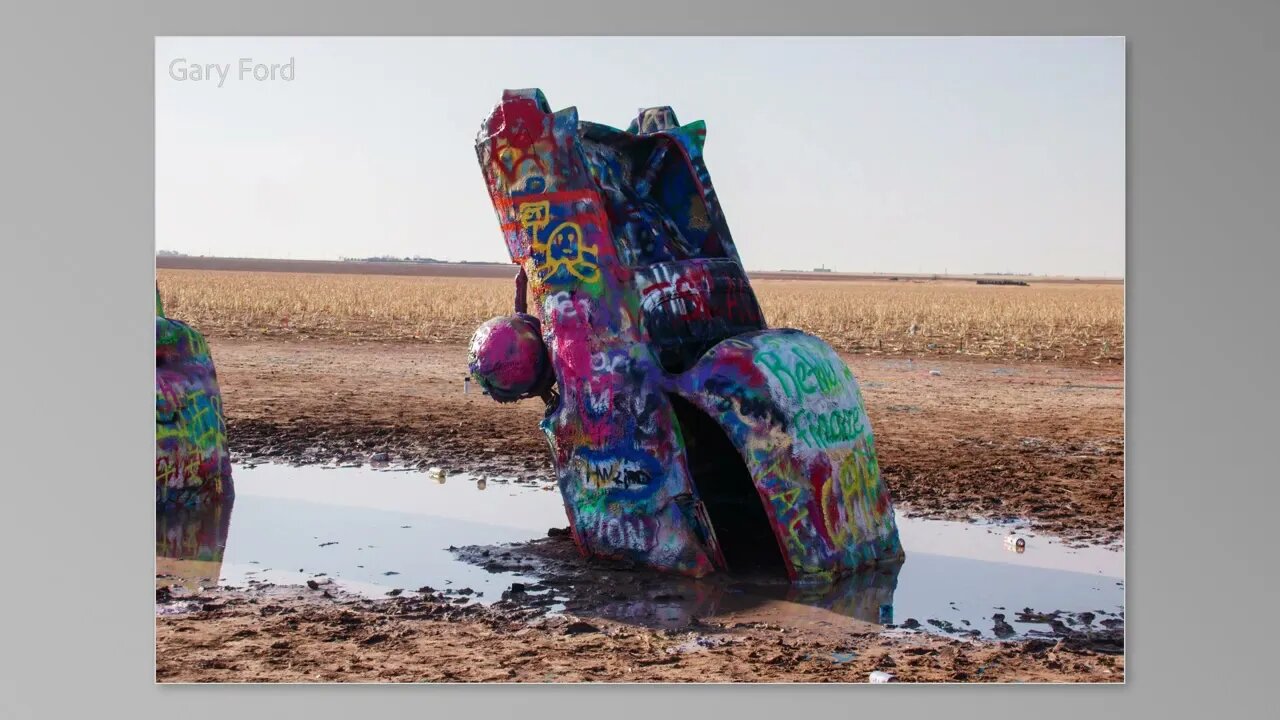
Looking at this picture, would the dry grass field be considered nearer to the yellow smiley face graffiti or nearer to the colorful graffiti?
the colorful graffiti

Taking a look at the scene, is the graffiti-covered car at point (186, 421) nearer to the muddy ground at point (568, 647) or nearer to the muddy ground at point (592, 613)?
the muddy ground at point (592, 613)

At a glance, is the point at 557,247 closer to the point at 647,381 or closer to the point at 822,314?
the point at 647,381

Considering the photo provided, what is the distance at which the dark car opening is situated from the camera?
796 centimetres

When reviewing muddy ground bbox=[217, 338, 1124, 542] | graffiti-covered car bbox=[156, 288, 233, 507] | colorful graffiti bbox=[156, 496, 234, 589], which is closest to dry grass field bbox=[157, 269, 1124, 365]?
muddy ground bbox=[217, 338, 1124, 542]

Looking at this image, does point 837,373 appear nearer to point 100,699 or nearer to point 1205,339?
point 1205,339

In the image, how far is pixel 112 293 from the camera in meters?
7.11

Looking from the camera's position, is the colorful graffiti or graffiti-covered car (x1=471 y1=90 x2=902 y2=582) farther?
the colorful graffiti

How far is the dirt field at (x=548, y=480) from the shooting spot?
6.65 meters

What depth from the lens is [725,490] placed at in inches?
325

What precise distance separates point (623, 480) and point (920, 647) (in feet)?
5.29

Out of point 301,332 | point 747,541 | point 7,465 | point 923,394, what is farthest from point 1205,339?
point 301,332

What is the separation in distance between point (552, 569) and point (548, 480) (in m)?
2.39

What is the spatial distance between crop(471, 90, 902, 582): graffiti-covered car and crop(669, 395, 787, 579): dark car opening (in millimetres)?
84
